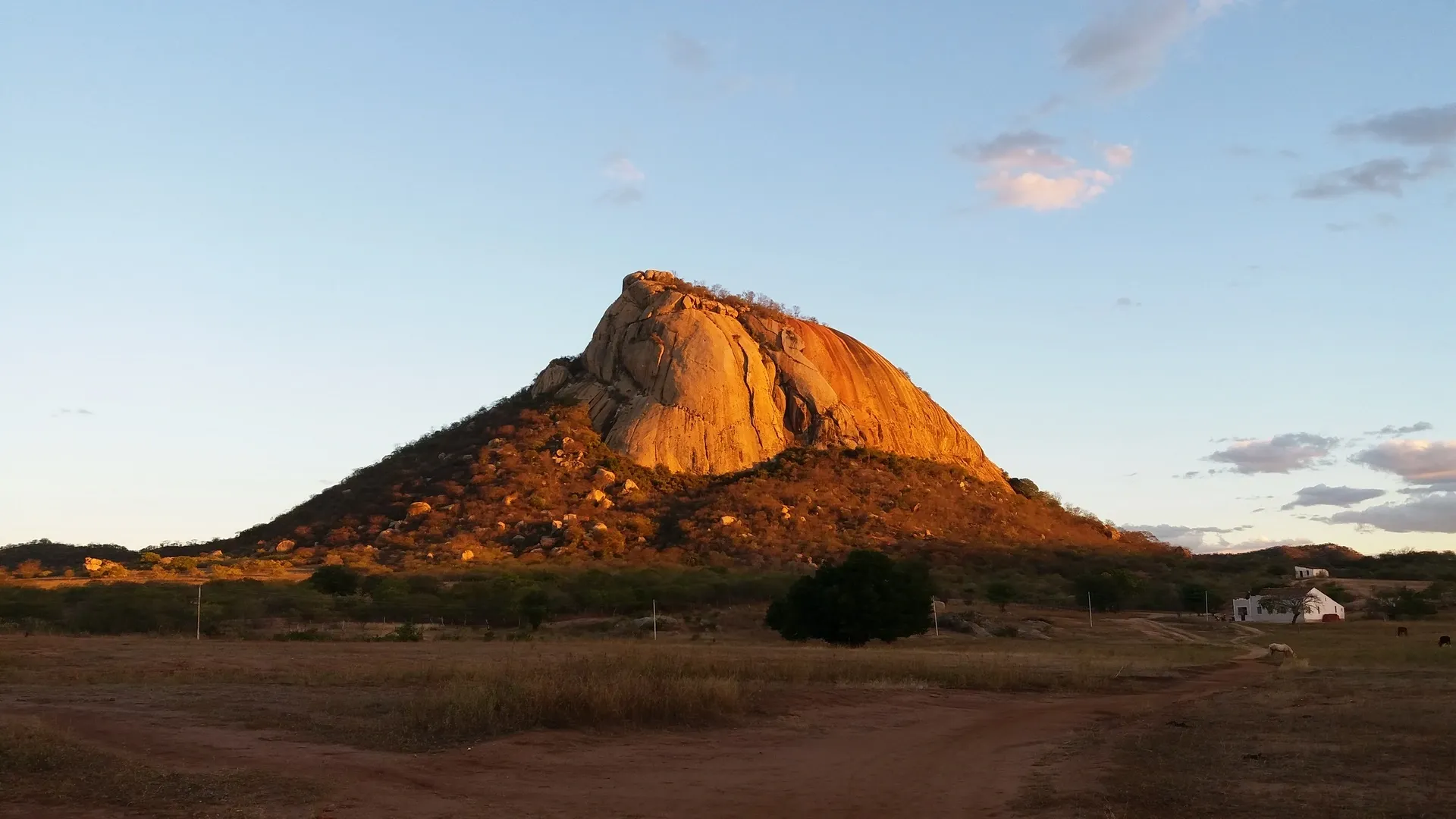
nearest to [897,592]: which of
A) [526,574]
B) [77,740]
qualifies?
[526,574]

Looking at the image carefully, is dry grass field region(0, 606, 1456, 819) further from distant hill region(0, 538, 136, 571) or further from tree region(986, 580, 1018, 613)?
distant hill region(0, 538, 136, 571)

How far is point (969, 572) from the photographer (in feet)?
250

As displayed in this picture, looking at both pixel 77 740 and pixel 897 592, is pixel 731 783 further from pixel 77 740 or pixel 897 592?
pixel 897 592

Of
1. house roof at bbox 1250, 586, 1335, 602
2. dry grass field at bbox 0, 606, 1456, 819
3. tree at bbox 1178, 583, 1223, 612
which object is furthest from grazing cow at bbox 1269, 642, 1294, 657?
tree at bbox 1178, 583, 1223, 612

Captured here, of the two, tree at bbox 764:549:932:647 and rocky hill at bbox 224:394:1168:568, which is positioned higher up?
rocky hill at bbox 224:394:1168:568

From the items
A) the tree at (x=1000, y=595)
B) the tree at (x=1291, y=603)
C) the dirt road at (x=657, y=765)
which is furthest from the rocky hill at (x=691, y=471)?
the dirt road at (x=657, y=765)

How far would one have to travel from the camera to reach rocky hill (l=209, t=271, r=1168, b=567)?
78312mm

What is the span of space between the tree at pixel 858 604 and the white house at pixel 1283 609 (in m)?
30.6

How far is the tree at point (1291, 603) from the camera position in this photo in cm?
6564

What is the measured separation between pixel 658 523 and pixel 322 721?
6571cm

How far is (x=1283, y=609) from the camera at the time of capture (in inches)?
2616

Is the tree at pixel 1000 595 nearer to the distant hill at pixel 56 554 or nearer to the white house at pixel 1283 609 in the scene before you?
the white house at pixel 1283 609

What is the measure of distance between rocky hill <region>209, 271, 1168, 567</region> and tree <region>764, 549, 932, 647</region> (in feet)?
90.2

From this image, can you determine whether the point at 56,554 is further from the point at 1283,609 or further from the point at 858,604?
the point at 1283,609
